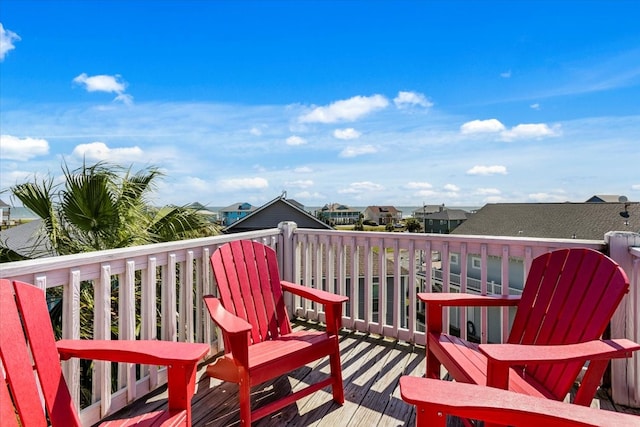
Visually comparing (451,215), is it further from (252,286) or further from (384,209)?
(252,286)

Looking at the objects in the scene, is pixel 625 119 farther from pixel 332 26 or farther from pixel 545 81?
pixel 332 26

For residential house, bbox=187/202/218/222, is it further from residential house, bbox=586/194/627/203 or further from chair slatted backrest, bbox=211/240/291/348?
residential house, bbox=586/194/627/203

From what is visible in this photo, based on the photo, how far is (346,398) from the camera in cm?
234

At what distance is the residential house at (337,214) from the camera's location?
48.7 ft

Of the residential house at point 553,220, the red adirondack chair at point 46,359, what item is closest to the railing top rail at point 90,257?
the red adirondack chair at point 46,359

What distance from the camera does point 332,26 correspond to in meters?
8.68

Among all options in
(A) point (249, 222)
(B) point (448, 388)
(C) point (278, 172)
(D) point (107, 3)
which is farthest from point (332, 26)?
(C) point (278, 172)

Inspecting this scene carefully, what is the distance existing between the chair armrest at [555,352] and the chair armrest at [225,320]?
3.78 ft

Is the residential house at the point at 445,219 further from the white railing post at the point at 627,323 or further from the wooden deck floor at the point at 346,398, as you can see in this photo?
the white railing post at the point at 627,323

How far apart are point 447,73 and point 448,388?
36.0ft

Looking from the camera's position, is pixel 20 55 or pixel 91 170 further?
pixel 20 55

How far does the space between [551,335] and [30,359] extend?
2.43 metres

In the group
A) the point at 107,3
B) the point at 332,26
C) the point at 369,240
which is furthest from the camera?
the point at 332,26

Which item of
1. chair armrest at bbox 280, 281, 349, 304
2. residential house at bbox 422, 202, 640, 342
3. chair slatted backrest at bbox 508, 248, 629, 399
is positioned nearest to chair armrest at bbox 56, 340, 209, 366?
chair armrest at bbox 280, 281, 349, 304
